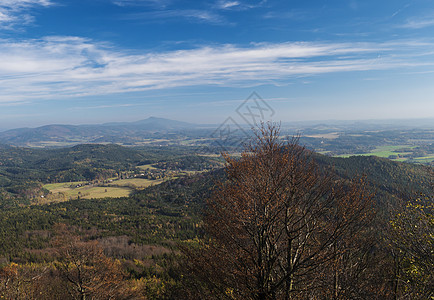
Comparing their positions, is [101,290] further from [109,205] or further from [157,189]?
[157,189]

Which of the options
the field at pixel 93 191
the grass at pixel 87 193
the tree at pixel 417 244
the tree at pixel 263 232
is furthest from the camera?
the field at pixel 93 191

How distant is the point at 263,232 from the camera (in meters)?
8.88

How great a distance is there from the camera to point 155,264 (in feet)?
196

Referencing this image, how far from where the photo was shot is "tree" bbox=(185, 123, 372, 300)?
873cm

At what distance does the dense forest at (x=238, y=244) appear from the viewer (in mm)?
9578

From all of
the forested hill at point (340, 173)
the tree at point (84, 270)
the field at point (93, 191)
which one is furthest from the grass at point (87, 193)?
the tree at point (84, 270)

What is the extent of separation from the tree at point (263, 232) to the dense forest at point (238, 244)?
0.08 meters

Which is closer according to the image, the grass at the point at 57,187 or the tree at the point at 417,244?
the tree at the point at 417,244

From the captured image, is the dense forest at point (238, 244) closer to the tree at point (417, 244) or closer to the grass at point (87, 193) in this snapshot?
the tree at point (417, 244)

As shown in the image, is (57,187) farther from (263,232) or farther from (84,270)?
(263,232)

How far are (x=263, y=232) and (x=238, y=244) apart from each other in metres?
1.20

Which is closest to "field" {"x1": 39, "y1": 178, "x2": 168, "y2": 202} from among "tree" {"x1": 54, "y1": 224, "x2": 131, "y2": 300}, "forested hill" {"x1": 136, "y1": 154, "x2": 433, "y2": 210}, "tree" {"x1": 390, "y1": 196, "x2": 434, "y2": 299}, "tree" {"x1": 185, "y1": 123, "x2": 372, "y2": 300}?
"forested hill" {"x1": 136, "y1": 154, "x2": 433, "y2": 210}

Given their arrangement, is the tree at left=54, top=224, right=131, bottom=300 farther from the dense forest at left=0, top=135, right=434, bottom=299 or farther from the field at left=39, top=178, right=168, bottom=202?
the field at left=39, top=178, right=168, bottom=202

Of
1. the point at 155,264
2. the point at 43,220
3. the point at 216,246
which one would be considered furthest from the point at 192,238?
the point at 216,246
